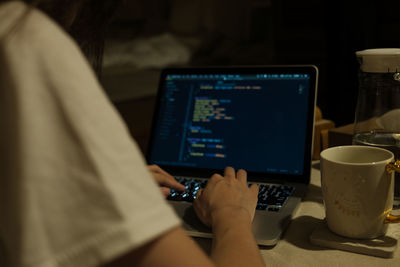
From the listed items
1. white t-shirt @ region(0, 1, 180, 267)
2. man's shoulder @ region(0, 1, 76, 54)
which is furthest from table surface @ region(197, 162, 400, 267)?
man's shoulder @ region(0, 1, 76, 54)

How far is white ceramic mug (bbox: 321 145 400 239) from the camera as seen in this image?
2.04 ft

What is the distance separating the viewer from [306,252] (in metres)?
0.64

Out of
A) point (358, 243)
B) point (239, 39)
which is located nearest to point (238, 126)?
point (358, 243)

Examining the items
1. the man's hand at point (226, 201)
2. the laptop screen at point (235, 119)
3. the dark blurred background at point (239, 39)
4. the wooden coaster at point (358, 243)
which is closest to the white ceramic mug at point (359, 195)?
the wooden coaster at point (358, 243)

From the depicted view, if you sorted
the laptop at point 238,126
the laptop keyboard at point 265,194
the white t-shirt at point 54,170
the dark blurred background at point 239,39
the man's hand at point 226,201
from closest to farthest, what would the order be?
the white t-shirt at point 54,170 → the man's hand at point 226,201 → the laptop keyboard at point 265,194 → the laptop at point 238,126 → the dark blurred background at point 239,39

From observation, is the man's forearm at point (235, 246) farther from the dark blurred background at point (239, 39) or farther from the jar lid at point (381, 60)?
the dark blurred background at point (239, 39)

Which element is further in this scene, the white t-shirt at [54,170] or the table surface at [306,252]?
the table surface at [306,252]

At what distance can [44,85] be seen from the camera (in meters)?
0.35

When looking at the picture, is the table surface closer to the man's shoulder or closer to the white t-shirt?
the white t-shirt

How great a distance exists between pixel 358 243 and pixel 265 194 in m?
0.23

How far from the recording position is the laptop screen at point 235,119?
924mm

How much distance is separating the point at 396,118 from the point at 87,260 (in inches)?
24.8

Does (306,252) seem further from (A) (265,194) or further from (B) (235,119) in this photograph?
(B) (235,119)

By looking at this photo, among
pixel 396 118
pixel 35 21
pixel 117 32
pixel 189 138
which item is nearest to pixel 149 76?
pixel 117 32
